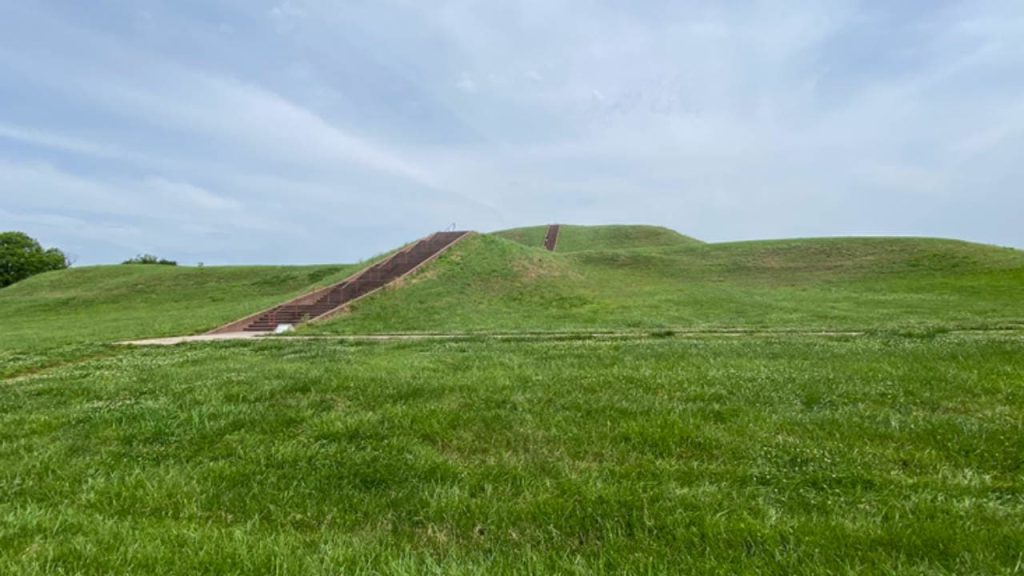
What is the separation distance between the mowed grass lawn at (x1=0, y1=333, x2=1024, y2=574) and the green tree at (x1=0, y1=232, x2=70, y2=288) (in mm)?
85125

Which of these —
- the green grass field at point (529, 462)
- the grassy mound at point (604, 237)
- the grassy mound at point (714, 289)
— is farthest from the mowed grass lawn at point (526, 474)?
the grassy mound at point (604, 237)

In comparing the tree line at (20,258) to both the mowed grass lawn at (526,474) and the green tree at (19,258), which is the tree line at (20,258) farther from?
the mowed grass lawn at (526,474)

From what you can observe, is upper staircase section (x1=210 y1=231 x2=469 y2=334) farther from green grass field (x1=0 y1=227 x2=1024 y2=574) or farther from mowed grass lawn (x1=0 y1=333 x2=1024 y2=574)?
mowed grass lawn (x1=0 y1=333 x2=1024 y2=574)

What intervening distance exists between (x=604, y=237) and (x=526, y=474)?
55.5m

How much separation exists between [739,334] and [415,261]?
1919 cm

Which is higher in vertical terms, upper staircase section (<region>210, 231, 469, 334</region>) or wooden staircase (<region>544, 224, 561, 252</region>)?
wooden staircase (<region>544, 224, 561, 252</region>)

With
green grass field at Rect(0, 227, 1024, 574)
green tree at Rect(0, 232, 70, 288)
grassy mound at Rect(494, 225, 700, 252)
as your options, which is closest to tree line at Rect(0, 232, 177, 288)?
green tree at Rect(0, 232, 70, 288)

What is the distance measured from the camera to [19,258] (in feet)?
230

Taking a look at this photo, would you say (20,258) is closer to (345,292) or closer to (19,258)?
(19,258)

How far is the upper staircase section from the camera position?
837 inches

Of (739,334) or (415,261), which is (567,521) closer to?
(739,334)

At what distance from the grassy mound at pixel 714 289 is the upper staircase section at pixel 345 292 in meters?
1.26

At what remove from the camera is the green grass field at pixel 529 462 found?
101 inches

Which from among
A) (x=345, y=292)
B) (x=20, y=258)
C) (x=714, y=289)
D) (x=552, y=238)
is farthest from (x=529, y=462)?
(x=20, y=258)
